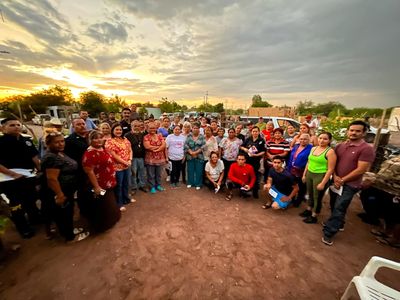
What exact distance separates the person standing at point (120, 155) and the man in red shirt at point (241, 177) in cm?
243

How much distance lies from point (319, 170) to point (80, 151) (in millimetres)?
4279

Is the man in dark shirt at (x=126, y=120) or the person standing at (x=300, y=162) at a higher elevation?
the man in dark shirt at (x=126, y=120)

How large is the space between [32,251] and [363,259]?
4.99 metres

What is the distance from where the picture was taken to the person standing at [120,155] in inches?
136

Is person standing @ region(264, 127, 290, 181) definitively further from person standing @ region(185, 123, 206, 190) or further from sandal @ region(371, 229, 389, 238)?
sandal @ region(371, 229, 389, 238)

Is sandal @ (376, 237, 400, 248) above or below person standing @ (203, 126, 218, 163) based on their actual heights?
below

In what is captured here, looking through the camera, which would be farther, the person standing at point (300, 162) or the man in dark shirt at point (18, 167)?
the person standing at point (300, 162)

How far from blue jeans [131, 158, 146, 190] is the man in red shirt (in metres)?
2.23

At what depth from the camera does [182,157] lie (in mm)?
Result: 4703

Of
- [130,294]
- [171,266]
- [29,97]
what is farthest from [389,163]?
[29,97]

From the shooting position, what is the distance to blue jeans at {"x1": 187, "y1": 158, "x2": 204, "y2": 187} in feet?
15.6

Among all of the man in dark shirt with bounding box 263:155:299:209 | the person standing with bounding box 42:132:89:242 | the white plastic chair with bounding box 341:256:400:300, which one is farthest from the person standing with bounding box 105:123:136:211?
the white plastic chair with bounding box 341:256:400:300

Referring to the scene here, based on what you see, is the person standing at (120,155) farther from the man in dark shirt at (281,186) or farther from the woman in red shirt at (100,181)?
the man in dark shirt at (281,186)

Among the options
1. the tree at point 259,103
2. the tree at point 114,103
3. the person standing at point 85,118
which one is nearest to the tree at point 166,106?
the tree at point 114,103
